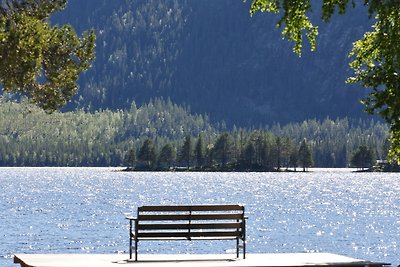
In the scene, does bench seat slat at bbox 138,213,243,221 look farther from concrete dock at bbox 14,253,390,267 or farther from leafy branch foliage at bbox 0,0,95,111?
leafy branch foliage at bbox 0,0,95,111

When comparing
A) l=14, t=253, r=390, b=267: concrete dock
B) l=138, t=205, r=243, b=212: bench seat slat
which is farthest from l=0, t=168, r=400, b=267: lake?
l=138, t=205, r=243, b=212: bench seat slat

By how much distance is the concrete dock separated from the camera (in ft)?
90.6

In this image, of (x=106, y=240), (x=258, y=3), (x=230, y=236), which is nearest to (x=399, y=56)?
(x=258, y=3)

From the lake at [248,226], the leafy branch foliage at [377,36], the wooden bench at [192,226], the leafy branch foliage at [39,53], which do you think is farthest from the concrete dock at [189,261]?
the lake at [248,226]

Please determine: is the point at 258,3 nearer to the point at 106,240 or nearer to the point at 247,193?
the point at 106,240

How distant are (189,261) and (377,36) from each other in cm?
858

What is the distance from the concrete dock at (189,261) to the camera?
2761cm

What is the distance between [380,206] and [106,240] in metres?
72.4

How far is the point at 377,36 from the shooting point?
26.5 meters

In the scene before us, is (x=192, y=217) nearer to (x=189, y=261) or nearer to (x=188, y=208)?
(x=188, y=208)

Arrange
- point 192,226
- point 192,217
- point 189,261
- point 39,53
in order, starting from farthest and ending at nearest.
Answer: point 39,53 < point 192,217 < point 192,226 < point 189,261

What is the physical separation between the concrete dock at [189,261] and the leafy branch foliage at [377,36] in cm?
444

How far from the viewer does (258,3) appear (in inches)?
1110

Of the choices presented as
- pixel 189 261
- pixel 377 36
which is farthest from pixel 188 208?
pixel 377 36
